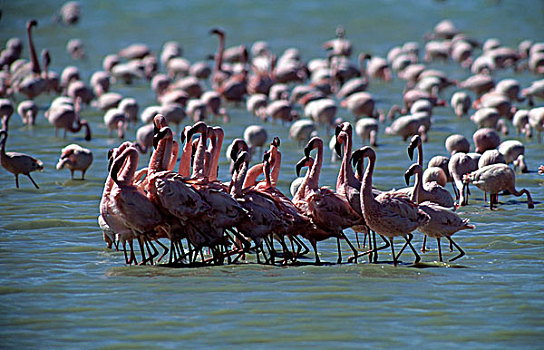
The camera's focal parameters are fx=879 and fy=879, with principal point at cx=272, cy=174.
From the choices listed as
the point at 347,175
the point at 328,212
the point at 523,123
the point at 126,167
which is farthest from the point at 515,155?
the point at 126,167

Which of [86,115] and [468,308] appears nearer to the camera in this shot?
[468,308]

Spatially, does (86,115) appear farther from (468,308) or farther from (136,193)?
(468,308)

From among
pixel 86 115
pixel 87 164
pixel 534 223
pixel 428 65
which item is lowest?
pixel 534 223

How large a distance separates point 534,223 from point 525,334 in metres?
3.87

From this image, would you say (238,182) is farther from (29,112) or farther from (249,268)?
(29,112)

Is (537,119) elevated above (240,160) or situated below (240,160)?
above

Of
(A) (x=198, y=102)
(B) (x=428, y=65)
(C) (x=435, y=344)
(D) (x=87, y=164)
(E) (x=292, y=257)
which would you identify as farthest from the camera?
(B) (x=428, y=65)

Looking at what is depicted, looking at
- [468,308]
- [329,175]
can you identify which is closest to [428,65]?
[329,175]

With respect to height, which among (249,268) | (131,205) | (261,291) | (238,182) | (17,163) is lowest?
(261,291)

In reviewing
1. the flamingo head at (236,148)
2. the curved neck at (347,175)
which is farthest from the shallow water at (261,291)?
the flamingo head at (236,148)

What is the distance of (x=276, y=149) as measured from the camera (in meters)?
9.60

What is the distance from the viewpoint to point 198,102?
58.4 ft

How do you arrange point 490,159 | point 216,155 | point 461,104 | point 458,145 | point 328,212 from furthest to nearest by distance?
point 461,104, point 458,145, point 490,159, point 216,155, point 328,212

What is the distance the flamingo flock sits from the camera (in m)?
8.38
